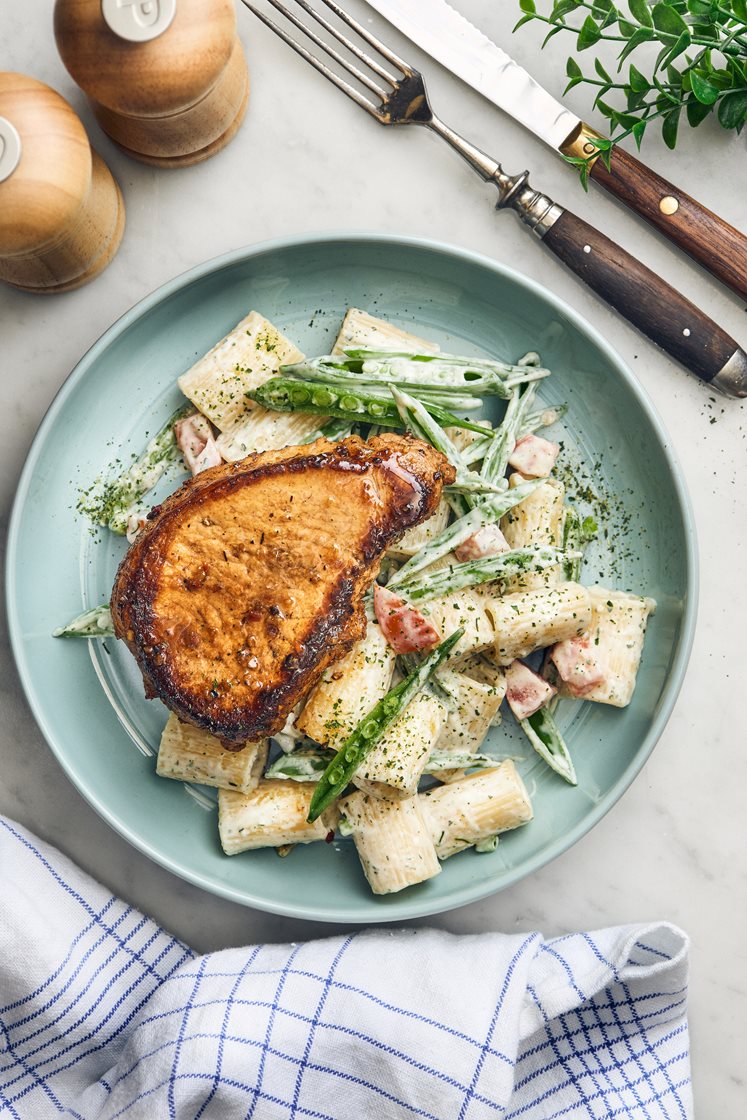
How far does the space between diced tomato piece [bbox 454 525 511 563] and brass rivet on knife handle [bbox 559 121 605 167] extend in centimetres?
141

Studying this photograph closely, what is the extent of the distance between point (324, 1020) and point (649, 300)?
291cm

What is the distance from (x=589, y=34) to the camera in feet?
10.4

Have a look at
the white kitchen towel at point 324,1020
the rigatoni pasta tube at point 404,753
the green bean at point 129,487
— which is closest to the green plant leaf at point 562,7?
the green bean at point 129,487

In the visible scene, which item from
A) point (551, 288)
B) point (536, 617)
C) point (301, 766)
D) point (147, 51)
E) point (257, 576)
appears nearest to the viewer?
point (147, 51)

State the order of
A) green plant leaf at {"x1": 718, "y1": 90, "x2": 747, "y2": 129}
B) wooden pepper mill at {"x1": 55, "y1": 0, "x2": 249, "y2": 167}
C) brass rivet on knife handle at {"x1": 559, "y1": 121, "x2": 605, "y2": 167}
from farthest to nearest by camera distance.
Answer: brass rivet on knife handle at {"x1": 559, "y1": 121, "x2": 605, "y2": 167} < green plant leaf at {"x1": 718, "y1": 90, "x2": 747, "y2": 129} < wooden pepper mill at {"x1": 55, "y1": 0, "x2": 249, "y2": 167}

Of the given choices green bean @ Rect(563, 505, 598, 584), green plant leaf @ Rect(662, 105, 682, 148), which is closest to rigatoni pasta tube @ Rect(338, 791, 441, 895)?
green bean @ Rect(563, 505, 598, 584)

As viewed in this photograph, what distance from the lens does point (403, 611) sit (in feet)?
10.6

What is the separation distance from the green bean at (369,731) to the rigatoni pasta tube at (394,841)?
0.48ft

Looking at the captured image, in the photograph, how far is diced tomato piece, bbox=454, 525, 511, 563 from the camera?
3.34 meters

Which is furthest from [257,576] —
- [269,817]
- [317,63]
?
[317,63]

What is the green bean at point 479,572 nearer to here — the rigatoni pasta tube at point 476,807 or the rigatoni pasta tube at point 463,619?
the rigatoni pasta tube at point 463,619

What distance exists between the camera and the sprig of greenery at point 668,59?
3.11 m

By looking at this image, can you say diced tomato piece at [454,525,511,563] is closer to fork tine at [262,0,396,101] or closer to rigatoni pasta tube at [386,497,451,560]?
rigatoni pasta tube at [386,497,451,560]

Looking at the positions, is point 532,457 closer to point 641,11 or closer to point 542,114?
point 542,114
